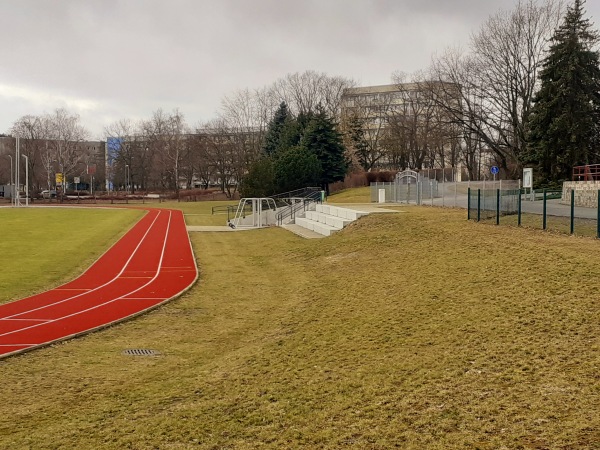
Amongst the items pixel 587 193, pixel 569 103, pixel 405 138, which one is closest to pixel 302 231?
pixel 587 193

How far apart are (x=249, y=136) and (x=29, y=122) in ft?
164

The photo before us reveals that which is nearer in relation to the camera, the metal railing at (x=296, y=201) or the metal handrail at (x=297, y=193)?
the metal railing at (x=296, y=201)

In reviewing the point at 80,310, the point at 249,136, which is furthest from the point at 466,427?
the point at 249,136

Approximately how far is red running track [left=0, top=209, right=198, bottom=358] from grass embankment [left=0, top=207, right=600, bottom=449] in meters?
0.86

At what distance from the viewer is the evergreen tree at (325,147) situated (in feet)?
210

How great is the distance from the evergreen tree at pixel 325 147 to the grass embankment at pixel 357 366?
151 ft

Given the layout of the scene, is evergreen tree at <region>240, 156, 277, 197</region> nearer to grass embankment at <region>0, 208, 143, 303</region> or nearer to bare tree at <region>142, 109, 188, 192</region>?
grass embankment at <region>0, 208, 143, 303</region>

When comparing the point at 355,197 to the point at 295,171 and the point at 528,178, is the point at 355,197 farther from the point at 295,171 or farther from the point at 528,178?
the point at 528,178

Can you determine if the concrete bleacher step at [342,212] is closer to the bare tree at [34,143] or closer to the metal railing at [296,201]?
the metal railing at [296,201]

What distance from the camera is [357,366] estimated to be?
9469 mm

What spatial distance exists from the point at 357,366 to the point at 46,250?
2397 cm

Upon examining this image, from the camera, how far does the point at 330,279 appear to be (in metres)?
19.1

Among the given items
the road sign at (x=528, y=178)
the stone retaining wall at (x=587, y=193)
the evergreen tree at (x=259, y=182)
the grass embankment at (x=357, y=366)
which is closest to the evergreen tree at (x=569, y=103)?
the road sign at (x=528, y=178)

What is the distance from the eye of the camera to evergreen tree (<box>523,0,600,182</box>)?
43312 mm
